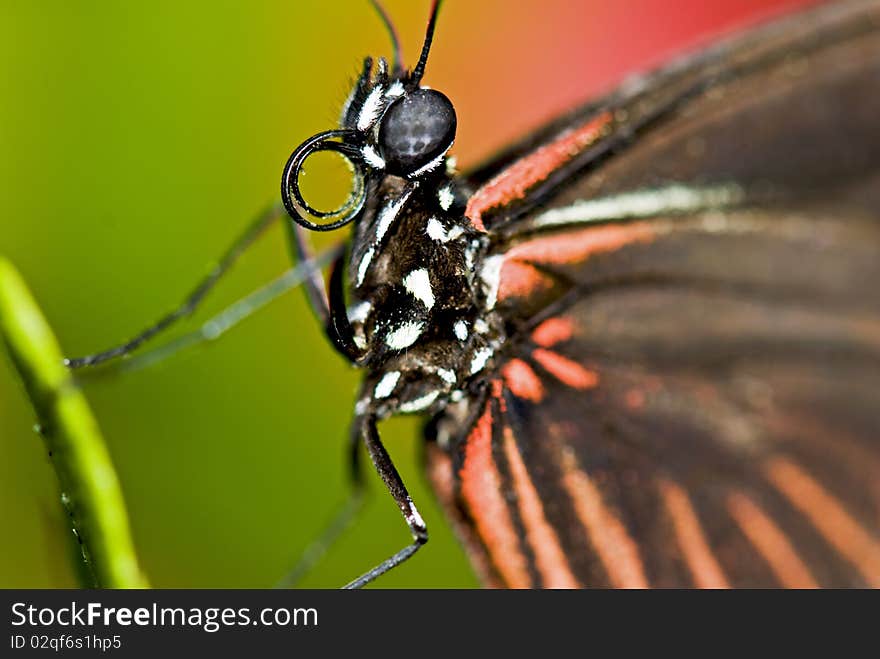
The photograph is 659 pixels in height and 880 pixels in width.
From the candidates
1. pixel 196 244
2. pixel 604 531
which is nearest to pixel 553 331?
pixel 604 531

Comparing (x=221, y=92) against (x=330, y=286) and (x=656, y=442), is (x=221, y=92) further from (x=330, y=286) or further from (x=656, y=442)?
(x=656, y=442)

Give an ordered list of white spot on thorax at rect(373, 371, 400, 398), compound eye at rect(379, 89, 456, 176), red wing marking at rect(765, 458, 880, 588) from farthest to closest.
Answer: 1. red wing marking at rect(765, 458, 880, 588)
2. white spot on thorax at rect(373, 371, 400, 398)
3. compound eye at rect(379, 89, 456, 176)

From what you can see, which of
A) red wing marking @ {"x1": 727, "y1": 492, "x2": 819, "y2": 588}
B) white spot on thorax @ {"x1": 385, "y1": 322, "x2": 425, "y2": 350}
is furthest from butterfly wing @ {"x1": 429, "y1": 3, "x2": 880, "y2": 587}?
white spot on thorax @ {"x1": 385, "y1": 322, "x2": 425, "y2": 350}

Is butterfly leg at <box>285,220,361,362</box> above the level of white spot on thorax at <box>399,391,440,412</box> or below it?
above

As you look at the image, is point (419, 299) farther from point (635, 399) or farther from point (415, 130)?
point (635, 399)

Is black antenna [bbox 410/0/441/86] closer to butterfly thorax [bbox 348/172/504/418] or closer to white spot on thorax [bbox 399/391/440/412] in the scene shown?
butterfly thorax [bbox 348/172/504/418]

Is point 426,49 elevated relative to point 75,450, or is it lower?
elevated

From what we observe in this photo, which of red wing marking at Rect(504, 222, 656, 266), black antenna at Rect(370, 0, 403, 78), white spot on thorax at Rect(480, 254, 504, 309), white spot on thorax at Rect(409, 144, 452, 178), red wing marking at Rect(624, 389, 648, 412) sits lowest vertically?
red wing marking at Rect(624, 389, 648, 412)
